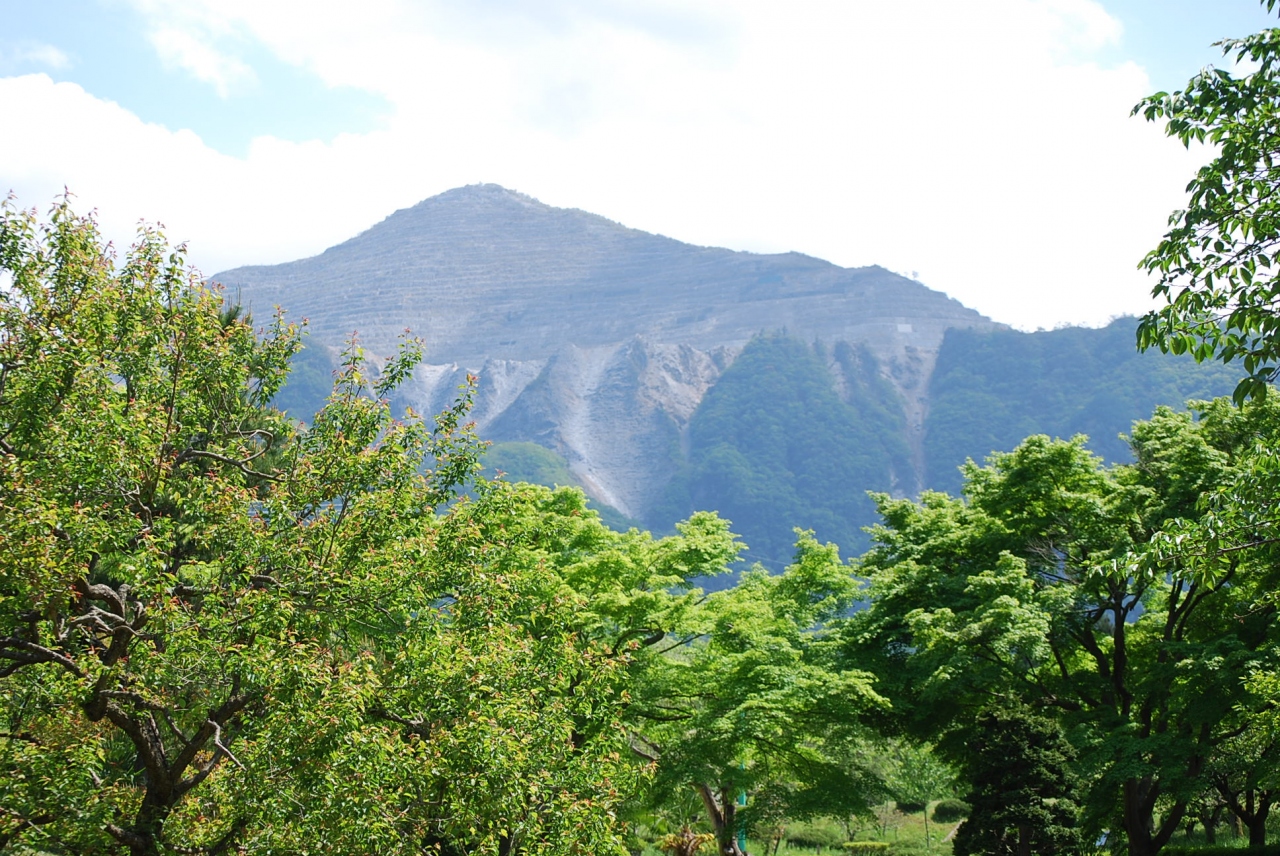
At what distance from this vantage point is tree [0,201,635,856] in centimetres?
1123

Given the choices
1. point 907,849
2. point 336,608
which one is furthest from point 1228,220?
point 907,849

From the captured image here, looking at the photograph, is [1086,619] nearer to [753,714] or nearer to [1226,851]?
[1226,851]

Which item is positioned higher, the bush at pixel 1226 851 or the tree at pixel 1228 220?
the tree at pixel 1228 220

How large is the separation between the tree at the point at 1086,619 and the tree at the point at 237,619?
1280 centimetres

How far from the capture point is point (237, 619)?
1222cm

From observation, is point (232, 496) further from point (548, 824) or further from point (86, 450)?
point (548, 824)

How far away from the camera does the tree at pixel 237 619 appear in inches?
442

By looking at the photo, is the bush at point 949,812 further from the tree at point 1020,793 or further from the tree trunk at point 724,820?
the tree at point 1020,793

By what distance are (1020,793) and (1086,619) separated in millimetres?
7597

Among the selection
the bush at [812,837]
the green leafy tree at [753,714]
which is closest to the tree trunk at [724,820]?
the green leafy tree at [753,714]

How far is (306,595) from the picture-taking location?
13156 mm

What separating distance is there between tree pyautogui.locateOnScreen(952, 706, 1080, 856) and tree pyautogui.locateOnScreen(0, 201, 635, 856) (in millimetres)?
8993

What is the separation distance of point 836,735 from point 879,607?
168 inches

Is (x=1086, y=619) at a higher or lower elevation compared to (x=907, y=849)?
higher
